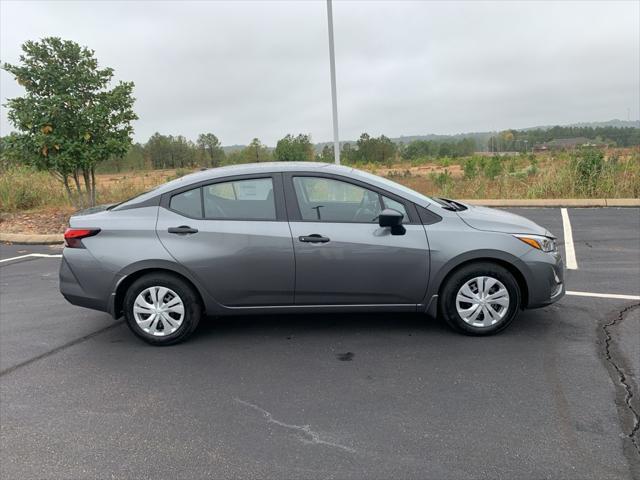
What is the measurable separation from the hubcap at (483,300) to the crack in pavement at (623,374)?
84 cm

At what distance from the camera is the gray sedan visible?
4383mm

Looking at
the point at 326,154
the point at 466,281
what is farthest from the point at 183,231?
the point at 326,154

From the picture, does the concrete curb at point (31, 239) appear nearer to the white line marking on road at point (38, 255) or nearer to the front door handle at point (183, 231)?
the white line marking on road at point (38, 255)

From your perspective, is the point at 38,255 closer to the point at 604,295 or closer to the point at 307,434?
the point at 307,434

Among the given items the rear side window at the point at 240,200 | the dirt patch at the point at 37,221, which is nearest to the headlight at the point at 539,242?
the rear side window at the point at 240,200

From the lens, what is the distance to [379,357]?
417cm

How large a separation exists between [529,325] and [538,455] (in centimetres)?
211

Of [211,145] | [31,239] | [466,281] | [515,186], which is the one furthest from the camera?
[211,145]

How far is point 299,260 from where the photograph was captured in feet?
14.4

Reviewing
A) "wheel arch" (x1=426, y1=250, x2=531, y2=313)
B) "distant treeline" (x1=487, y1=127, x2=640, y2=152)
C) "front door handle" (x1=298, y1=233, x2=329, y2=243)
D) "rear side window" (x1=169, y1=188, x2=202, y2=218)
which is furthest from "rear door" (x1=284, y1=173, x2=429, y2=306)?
"distant treeline" (x1=487, y1=127, x2=640, y2=152)

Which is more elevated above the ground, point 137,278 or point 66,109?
point 66,109

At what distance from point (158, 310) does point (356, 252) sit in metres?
1.78

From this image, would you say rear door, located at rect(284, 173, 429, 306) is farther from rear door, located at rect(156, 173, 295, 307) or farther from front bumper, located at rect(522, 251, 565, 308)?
front bumper, located at rect(522, 251, 565, 308)

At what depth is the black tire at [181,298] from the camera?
446 cm
